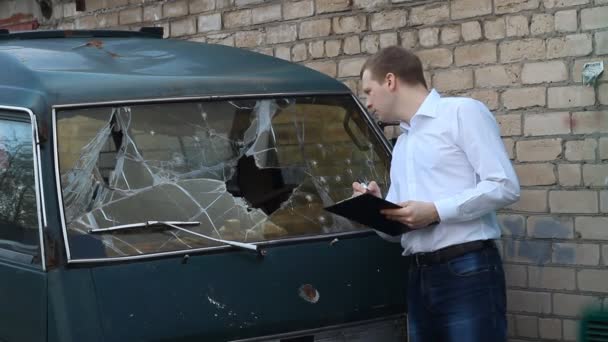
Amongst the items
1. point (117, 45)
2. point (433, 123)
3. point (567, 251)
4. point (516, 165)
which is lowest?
point (567, 251)

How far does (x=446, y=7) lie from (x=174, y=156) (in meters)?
2.89

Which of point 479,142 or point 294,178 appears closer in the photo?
point 479,142

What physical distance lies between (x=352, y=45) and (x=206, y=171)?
3.18m

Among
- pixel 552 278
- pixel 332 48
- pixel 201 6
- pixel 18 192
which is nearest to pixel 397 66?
pixel 18 192

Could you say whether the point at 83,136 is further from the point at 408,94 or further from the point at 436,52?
the point at 436,52

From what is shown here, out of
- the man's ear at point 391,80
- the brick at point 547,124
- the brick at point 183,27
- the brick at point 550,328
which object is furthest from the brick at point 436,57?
the man's ear at point 391,80

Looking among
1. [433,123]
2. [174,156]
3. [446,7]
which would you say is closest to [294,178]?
[174,156]

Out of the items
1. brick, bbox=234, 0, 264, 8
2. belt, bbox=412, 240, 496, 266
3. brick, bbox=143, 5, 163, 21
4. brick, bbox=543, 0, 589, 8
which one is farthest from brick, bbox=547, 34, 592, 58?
brick, bbox=143, 5, 163, 21

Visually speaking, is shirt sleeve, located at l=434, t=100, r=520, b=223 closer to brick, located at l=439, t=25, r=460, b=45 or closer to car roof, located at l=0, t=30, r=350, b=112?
car roof, located at l=0, t=30, r=350, b=112

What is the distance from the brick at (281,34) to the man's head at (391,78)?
3.81 m

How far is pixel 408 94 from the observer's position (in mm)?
4176

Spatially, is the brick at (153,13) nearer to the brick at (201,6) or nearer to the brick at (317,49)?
the brick at (201,6)

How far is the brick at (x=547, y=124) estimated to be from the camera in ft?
20.1

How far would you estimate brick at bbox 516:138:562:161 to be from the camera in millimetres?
6160
